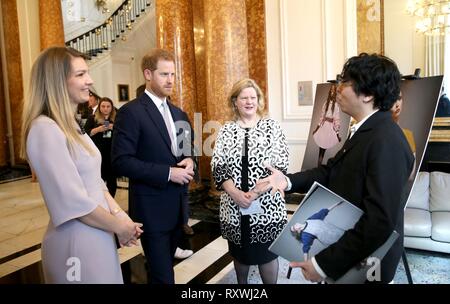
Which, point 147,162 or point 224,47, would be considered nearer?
point 147,162

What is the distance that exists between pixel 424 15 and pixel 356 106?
14.5 feet

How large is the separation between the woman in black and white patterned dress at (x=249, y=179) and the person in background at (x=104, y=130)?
2901 millimetres

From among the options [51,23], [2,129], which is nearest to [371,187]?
[51,23]

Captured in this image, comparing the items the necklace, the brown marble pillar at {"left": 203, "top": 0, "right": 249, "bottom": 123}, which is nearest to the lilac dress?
the necklace

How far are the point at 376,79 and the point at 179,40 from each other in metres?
4.92

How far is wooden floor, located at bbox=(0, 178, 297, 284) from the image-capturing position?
3.44 metres

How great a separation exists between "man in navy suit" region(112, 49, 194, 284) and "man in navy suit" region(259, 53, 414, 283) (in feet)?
3.68

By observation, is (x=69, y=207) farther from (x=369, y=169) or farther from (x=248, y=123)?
(x=248, y=123)

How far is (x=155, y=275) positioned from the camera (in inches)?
90.0

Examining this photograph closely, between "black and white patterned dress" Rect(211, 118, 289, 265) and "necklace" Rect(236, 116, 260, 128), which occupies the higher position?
"necklace" Rect(236, 116, 260, 128)

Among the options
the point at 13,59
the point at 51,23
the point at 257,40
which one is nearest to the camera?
the point at 257,40

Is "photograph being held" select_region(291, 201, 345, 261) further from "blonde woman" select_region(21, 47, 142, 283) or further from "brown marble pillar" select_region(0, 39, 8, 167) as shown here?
"brown marble pillar" select_region(0, 39, 8, 167)

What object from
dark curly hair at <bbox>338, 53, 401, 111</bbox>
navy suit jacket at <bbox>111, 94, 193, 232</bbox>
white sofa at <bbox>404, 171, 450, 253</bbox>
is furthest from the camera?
white sofa at <bbox>404, 171, 450, 253</bbox>

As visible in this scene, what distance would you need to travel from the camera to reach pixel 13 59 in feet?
33.2
